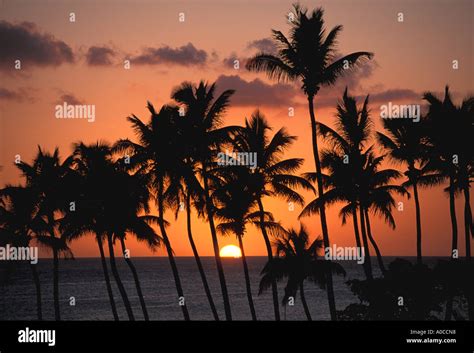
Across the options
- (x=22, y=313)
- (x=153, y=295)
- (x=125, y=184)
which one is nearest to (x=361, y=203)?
(x=125, y=184)

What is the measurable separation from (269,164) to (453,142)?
10.0 m

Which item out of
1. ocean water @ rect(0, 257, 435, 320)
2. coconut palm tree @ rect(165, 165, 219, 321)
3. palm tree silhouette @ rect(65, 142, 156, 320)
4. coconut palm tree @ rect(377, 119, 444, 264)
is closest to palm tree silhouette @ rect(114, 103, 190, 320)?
coconut palm tree @ rect(165, 165, 219, 321)

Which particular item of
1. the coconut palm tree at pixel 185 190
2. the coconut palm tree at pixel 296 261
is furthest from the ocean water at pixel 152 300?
the coconut palm tree at pixel 185 190

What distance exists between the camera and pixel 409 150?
3934cm

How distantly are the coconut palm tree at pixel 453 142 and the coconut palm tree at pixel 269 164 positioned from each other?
7.28 m

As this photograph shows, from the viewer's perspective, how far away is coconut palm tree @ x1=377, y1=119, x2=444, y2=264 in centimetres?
3891

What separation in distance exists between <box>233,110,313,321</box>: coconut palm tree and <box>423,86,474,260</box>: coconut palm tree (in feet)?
23.9

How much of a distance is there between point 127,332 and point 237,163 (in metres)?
21.1

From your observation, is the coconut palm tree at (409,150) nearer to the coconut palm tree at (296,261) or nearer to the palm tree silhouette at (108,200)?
the coconut palm tree at (296,261)

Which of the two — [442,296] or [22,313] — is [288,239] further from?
[22,313]

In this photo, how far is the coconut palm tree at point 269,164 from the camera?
3853cm

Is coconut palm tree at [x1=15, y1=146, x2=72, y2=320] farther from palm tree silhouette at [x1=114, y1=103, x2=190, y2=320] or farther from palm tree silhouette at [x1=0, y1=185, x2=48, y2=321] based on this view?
palm tree silhouette at [x1=114, y1=103, x2=190, y2=320]

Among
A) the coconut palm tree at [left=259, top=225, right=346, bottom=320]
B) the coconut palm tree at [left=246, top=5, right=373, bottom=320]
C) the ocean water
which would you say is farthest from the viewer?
the ocean water

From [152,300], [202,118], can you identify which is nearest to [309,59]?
[202,118]
